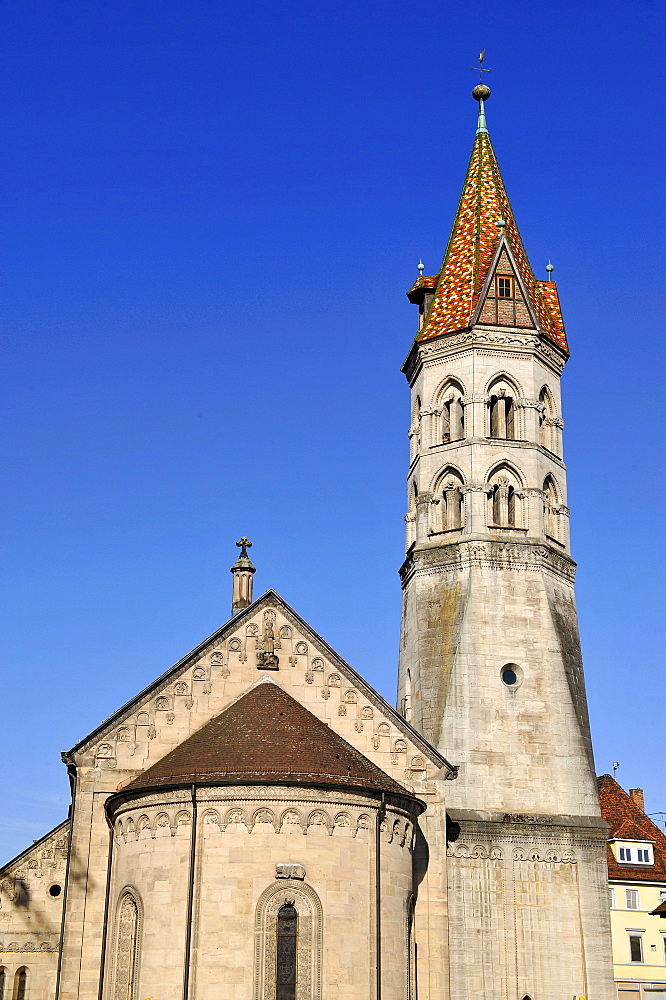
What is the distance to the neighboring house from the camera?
53.1 m

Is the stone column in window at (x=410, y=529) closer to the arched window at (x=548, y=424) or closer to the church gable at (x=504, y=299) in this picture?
the arched window at (x=548, y=424)

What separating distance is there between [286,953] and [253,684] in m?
7.59

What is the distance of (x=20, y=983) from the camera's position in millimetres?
37562

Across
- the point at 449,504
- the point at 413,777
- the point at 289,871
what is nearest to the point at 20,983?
the point at 289,871

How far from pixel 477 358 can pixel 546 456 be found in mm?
3977

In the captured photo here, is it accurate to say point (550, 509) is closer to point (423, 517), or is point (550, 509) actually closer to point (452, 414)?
point (423, 517)

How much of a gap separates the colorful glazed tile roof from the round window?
1163 centimetres

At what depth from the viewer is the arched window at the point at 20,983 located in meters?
37.3

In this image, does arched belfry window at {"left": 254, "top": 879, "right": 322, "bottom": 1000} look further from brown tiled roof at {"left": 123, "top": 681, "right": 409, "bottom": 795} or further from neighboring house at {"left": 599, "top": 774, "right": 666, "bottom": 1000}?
neighboring house at {"left": 599, "top": 774, "right": 666, "bottom": 1000}

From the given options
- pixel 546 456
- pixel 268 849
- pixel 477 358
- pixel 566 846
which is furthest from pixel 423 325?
pixel 268 849

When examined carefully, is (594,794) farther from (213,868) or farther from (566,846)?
(213,868)

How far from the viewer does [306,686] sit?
1395 inches

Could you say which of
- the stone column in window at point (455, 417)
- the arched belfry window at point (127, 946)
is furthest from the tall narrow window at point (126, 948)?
the stone column in window at point (455, 417)

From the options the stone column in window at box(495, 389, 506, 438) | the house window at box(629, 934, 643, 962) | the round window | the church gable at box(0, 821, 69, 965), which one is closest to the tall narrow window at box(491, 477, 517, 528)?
the stone column in window at box(495, 389, 506, 438)
